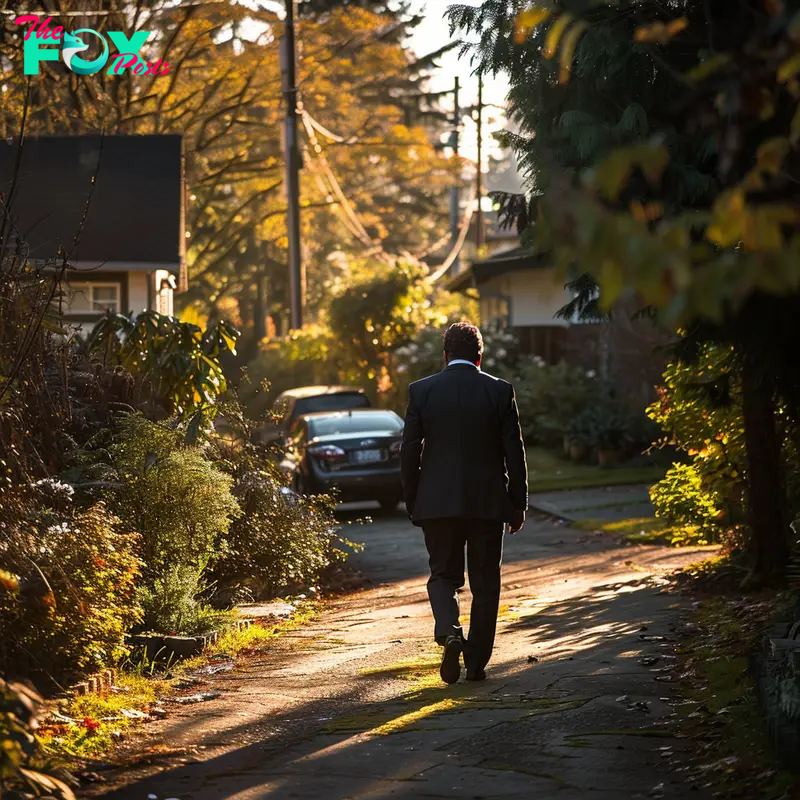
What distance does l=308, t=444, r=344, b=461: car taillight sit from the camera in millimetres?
20453

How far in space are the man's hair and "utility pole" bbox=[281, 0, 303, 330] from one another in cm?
2586

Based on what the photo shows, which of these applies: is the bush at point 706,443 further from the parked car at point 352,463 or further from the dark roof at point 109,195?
the dark roof at point 109,195

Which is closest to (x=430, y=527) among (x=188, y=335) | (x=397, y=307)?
(x=188, y=335)

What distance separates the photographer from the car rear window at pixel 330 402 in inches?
1032

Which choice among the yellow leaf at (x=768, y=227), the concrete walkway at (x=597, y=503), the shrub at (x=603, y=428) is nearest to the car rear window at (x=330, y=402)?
the shrub at (x=603, y=428)

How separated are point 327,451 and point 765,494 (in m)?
10.7

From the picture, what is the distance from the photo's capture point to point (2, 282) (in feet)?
29.5

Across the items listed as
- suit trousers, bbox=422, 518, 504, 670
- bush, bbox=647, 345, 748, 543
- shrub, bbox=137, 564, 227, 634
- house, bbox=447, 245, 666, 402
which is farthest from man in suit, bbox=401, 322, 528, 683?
house, bbox=447, 245, 666, 402

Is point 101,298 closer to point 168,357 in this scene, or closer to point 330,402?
point 330,402

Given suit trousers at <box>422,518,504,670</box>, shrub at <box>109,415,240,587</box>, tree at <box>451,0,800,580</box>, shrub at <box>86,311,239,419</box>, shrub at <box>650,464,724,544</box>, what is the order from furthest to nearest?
1. shrub at <box>650,464,724,544</box>
2. shrub at <box>86,311,239,419</box>
3. shrub at <box>109,415,240,587</box>
4. suit trousers at <box>422,518,504,670</box>
5. tree at <box>451,0,800,580</box>

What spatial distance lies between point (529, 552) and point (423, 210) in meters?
46.7

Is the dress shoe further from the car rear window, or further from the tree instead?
the car rear window

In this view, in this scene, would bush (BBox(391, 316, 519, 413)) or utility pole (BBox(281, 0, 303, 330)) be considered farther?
utility pole (BBox(281, 0, 303, 330))

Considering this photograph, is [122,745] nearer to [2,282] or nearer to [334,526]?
[2,282]
